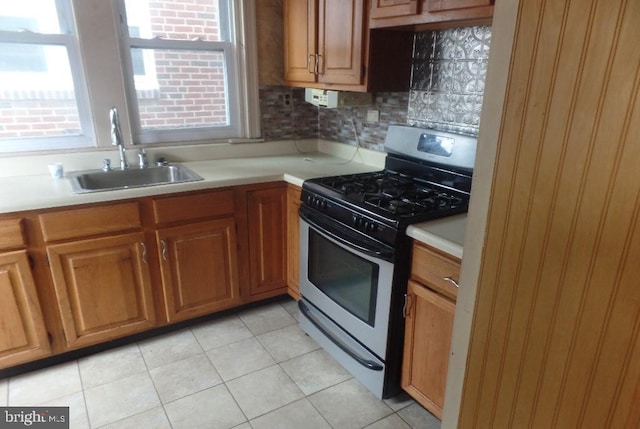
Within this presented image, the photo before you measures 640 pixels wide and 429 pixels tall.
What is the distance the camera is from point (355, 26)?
2057 mm

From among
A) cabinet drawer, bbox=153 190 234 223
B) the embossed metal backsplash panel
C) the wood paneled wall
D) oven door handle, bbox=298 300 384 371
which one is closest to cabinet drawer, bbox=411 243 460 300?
oven door handle, bbox=298 300 384 371

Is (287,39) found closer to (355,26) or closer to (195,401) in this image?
(355,26)

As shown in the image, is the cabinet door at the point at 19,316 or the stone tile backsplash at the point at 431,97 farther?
the stone tile backsplash at the point at 431,97

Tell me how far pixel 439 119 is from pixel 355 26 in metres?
0.62

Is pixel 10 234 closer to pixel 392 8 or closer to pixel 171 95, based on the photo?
pixel 171 95

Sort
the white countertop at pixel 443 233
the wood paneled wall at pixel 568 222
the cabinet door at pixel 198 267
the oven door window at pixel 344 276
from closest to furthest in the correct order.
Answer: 1. the wood paneled wall at pixel 568 222
2. the white countertop at pixel 443 233
3. the oven door window at pixel 344 276
4. the cabinet door at pixel 198 267

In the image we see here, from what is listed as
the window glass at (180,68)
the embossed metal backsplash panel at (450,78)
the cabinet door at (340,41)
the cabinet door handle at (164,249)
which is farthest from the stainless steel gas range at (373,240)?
the window glass at (180,68)

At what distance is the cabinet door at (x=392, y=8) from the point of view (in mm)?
1751

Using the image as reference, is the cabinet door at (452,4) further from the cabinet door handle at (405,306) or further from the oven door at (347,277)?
the cabinet door handle at (405,306)

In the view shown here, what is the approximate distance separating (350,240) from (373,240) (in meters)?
0.14

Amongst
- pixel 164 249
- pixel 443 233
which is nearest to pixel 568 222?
pixel 443 233

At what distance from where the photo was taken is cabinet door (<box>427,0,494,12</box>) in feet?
4.88

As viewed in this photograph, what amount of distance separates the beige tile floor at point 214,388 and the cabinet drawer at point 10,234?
2.23 feet

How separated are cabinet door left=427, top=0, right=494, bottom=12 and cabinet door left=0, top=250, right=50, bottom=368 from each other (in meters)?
1.98
